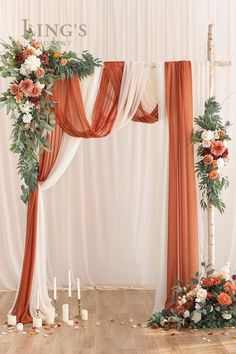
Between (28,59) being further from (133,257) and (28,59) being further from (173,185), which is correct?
(133,257)

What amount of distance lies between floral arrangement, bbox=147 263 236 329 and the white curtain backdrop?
1628 millimetres

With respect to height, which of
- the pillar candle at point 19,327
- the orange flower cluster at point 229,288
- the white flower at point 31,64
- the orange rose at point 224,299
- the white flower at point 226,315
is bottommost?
the pillar candle at point 19,327

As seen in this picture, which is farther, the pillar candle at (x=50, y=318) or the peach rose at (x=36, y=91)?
the pillar candle at (x=50, y=318)

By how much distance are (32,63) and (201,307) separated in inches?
90.1

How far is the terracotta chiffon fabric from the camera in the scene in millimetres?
5543

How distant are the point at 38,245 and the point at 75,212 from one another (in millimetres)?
1489

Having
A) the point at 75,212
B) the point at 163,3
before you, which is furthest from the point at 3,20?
the point at 75,212

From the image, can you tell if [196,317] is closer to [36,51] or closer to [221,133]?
[221,133]

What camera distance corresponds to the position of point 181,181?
541 centimetres

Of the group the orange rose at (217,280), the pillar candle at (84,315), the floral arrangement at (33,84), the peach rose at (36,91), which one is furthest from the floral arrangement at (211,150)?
the pillar candle at (84,315)

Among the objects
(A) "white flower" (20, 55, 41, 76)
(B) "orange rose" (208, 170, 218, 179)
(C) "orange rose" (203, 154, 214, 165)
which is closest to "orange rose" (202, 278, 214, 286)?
(B) "orange rose" (208, 170, 218, 179)

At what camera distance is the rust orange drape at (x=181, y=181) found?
541 centimetres

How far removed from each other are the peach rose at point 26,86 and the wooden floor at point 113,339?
1.86 metres

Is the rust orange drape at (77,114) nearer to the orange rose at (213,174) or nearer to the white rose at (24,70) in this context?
the white rose at (24,70)
